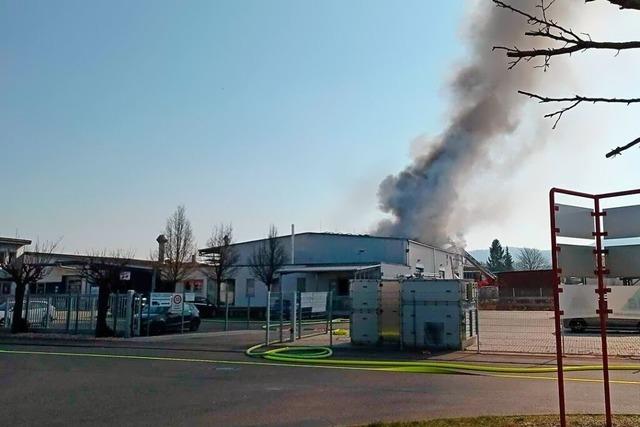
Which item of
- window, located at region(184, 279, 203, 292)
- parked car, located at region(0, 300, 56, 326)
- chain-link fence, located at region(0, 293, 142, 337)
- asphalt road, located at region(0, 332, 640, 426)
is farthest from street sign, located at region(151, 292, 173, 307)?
window, located at region(184, 279, 203, 292)

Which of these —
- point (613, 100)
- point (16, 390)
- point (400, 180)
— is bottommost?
point (16, 390)

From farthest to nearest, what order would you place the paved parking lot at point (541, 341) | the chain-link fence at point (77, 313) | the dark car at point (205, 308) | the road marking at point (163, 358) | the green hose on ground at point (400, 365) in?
1. the dark car at point (205, 308)
2. the chain-link fence at point (77, 313)
3. the paved parking lot at point (541, 341)
4. the road marking at point (163, 358)
5. the green hose on ground at point (400, 365)

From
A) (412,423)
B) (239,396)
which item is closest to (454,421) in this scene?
(412,423)

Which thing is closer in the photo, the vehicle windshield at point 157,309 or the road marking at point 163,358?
the road marking at point 163,358

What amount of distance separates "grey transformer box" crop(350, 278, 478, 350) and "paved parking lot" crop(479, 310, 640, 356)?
1256 mm

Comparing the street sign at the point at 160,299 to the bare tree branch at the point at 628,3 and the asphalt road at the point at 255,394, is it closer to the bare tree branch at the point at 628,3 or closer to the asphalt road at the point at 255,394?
the asphalt road at the point at 255,394

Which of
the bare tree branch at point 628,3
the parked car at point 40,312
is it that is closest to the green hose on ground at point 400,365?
the bare tree branch at point 628,3

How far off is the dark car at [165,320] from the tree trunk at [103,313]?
137 cm

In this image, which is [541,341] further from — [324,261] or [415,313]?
[324,261]

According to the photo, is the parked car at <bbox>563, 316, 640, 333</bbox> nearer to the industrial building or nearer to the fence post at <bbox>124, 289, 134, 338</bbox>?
the fence post at <bbox>124, 289, 134, 338</bbox>

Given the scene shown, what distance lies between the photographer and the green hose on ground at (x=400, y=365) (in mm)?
13297

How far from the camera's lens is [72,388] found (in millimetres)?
11148

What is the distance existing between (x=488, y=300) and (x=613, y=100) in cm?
5104

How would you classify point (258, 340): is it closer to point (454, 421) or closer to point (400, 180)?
point (454, 421)
